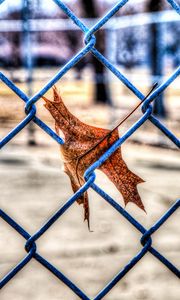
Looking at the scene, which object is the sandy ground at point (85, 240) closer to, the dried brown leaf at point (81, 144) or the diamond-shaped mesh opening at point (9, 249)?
the diamond-shaped mesh opening at point (9, 249)

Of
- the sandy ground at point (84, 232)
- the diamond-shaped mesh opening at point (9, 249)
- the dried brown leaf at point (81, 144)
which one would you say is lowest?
the sandy ground at point (84, 232)

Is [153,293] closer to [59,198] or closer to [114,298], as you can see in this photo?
[114,298]

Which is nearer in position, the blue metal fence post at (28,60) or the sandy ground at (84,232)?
the sandy ground at (84,232)

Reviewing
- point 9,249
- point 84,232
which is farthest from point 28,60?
point 9,249

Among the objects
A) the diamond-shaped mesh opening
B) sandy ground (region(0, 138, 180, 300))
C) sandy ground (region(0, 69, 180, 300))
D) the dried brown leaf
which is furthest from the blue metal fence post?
the dried brown leaf

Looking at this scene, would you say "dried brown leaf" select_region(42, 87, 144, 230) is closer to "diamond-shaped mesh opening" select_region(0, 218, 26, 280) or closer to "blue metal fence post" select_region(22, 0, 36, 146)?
"diamond-shaped mesh opening" select_region(0, 218, 26, 280)

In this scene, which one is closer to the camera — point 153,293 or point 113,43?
point 153,293

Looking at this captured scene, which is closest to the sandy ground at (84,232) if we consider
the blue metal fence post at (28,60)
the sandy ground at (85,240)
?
the sandy ground at (85,240)

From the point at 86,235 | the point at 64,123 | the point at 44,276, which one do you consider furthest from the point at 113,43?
the point at 64,123
